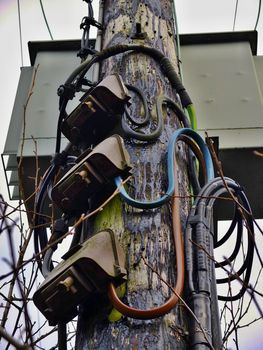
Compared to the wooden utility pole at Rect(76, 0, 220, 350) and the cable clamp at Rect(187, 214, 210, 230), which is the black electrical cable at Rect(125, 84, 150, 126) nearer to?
the wooden utility pole at Rect(76, 0, 220, 350)

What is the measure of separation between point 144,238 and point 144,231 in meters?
0.03

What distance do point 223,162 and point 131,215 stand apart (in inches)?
99.3

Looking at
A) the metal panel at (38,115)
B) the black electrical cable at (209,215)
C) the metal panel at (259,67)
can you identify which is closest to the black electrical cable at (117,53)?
the black electrical cable at (209,215)

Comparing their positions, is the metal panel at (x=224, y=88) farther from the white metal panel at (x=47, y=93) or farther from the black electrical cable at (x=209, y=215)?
the black electrical cable at (x=209, y=215)

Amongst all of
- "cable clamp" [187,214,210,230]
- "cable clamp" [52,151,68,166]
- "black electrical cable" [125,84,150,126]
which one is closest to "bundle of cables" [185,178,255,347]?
"cable clamp" [187,214,210,230]

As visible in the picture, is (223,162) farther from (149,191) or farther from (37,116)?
(149,191)

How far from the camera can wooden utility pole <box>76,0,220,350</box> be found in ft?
→ 4.79

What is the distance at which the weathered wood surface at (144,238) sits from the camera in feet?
4.78

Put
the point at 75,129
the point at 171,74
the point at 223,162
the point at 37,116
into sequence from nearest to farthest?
the point at 75,129 < the point at 171,74 < the point at 223,162 < the point at 37,116

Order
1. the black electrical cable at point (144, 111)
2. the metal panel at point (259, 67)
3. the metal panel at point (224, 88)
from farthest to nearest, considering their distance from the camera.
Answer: the metal panel at point (259, 67) → the metal panel at point (224, 88) → the black electrical cable at point (144, 111)

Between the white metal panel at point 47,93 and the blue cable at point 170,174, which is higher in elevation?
the white metal panel at point 47,93

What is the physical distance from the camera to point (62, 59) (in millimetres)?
5234

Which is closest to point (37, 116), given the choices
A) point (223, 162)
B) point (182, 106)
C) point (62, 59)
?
point (62, 59)

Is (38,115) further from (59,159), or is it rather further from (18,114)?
(59,159)
